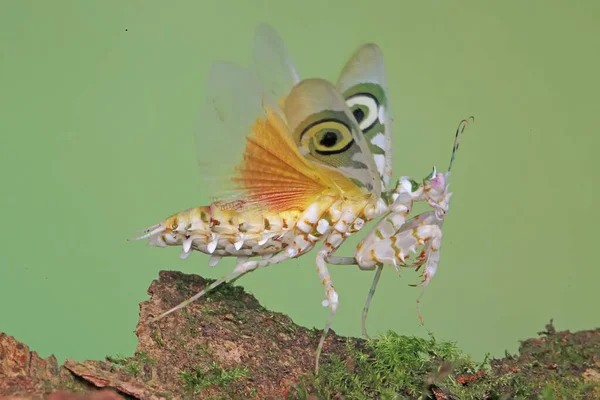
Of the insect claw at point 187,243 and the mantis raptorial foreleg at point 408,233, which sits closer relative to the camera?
the mantis raptorial foreleg at point 408,233

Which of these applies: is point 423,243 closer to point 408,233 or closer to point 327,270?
point 408,233

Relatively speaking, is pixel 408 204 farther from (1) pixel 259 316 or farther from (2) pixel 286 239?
(1) pixel 259 316

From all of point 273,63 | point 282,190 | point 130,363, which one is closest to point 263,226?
point 282,190

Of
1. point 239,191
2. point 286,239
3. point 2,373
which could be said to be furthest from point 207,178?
point 2,373

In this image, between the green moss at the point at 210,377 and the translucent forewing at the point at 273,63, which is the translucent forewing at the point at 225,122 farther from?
the green moss at the point at 210,377

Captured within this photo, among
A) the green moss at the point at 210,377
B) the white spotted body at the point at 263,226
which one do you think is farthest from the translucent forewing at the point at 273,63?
the green moss at the point at 210,377

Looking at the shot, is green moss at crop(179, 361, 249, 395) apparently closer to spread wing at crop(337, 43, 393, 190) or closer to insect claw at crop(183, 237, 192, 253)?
insect claw at crop(183, 237, 192, 253)

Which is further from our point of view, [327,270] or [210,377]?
[327,270]

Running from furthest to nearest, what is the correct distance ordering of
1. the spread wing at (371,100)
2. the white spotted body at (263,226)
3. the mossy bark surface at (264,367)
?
1. the spread wing at (371,100)
2. the white spotted body at (263,226)
3. the mossy bark surface at (264,367)
